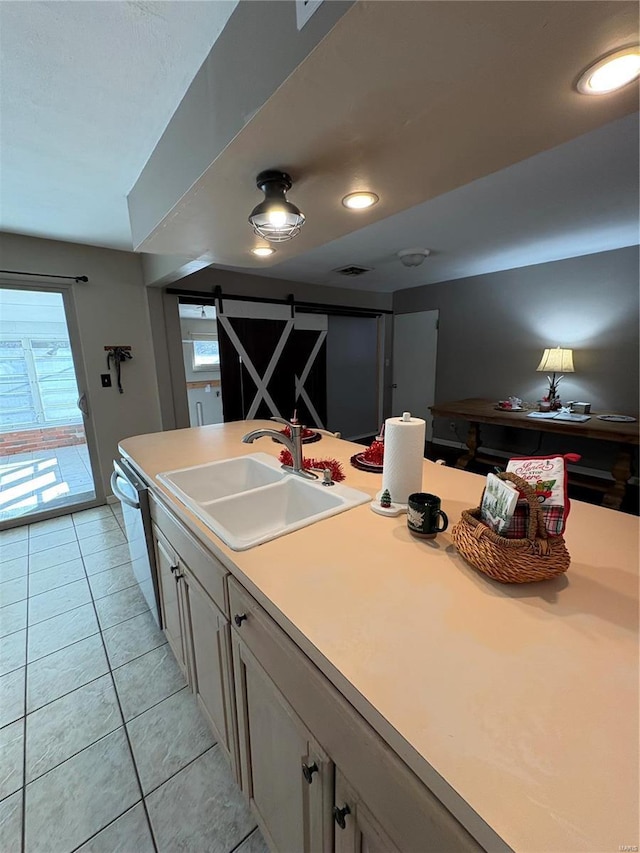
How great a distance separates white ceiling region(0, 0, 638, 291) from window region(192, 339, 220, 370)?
1.85 m

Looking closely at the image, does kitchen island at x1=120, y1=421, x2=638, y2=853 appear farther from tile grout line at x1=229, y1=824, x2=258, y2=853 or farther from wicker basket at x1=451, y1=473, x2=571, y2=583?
tile grout line at x1=229, y1=824, x2=258, y2=853

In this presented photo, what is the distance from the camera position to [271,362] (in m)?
4.37

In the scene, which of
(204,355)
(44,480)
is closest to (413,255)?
(204,355)

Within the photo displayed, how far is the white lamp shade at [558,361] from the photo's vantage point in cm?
367

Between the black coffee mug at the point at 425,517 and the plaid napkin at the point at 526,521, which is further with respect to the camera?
the black coffee mug at the point at 425,517

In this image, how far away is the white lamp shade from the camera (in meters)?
3.67

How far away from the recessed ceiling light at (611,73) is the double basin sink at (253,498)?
1.23m

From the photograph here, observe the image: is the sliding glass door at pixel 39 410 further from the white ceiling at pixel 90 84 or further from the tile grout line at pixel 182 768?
the tile grout line at pixel 182 768

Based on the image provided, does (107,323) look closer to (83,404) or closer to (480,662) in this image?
(83,404)

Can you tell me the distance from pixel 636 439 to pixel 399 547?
294 cm

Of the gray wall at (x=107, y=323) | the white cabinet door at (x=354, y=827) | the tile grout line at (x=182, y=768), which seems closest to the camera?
the white cabinet door at (x=354, y=827)

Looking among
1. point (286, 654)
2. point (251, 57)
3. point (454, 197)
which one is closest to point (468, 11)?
point (251, 57)

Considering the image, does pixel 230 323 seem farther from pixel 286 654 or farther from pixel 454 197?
pixel 286 654

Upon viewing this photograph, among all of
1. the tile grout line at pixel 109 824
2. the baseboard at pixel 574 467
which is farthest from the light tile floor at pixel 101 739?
the baseboard at pixel 574 467
